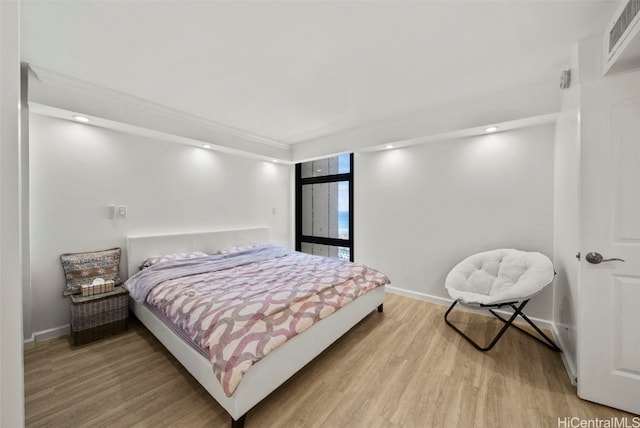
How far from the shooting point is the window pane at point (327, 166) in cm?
439

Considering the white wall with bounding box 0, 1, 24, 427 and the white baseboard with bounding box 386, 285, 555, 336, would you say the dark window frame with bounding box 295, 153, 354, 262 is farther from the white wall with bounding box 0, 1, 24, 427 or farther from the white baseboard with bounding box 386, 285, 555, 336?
the white wall with bounding box 0, 1, 24, 427

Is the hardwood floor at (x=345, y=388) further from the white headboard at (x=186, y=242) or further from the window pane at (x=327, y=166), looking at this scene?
the window pane at (x=327, y=166)

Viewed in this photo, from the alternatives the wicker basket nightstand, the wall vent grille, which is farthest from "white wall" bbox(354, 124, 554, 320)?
the wicker basket nightstand

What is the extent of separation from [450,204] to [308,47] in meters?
2.53

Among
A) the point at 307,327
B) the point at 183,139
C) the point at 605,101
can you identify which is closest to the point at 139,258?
the point at 183,139

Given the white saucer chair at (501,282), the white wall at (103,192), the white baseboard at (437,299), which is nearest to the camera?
the white saucer chair at (501,282)

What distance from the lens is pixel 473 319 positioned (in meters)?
2.89

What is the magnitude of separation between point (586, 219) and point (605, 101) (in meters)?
0.79

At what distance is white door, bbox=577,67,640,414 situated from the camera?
1557mm

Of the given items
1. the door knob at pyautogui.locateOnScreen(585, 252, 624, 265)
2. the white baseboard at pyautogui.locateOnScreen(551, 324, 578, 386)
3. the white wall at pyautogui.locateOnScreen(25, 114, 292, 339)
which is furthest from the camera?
the white wall at pyautogui.locateOnScreen(25, 114, 292, 339)

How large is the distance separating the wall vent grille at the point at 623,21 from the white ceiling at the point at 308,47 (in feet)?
0.53

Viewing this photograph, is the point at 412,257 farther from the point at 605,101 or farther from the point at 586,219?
A: the point at 605,101

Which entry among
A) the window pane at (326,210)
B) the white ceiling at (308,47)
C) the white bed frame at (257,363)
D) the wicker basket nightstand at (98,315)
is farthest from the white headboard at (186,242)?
the white ceiling at (308,47)

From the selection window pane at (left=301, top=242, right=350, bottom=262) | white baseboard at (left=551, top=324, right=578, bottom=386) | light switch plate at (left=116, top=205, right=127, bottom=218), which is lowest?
white baseboard at (left=551, top=324, right=578, bottom=386)
